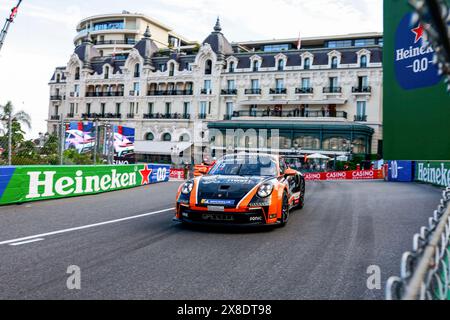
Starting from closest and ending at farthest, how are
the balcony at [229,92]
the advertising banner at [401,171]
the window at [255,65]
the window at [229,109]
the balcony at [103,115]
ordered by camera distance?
1. the advertising banner at [401,171]
2. the window at [255,65]
3. the balcony at [229,92]
4. the window at [229,109]
5. the balcony at [103,115]

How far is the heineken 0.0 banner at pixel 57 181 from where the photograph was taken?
10.9 m

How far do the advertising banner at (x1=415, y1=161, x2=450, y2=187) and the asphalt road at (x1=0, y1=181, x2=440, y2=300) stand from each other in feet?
35.5

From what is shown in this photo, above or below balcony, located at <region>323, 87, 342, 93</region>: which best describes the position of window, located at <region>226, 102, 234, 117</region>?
below

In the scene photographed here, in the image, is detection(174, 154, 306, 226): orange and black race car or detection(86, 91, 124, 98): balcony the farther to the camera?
detection(86, 91, 124, 98): balcony

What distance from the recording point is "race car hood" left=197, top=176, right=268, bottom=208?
689 centimetres

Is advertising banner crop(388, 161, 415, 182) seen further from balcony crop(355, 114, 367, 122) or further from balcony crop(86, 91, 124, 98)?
balcony crop(86, 91, 124, 98)

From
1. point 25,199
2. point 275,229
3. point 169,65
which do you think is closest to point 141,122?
point 169,65

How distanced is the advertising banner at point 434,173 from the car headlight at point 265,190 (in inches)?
528

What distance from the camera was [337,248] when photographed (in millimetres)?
5930

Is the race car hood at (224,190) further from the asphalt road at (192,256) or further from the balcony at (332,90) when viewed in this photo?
the balcony at (332,90)

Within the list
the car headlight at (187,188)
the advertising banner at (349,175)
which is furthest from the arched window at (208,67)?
the car headlight at (187,188)

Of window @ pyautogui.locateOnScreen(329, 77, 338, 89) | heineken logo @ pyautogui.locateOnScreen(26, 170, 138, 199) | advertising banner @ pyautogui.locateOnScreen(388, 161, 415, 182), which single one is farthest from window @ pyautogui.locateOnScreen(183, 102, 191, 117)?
heineken logo @ pyautogui.locateOnScreen(26, 170, 138, 199)

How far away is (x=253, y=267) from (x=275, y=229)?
2.69m

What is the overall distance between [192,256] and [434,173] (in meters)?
19.3
